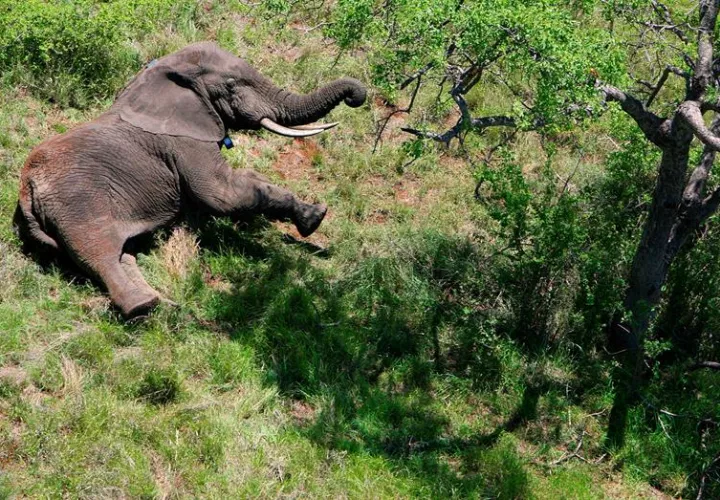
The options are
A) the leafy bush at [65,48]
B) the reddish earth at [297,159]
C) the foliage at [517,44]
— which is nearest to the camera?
the foliage at [517,44]

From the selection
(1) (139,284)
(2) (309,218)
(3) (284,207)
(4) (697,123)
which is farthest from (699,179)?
(1) (139,284)

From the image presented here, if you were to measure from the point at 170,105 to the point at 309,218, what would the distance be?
1465 mm

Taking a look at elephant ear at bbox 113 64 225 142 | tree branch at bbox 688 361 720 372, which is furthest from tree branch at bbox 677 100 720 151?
elephant ear at bbox 113 64 225 142

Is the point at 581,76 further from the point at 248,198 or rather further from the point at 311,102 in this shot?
the point at 248,198

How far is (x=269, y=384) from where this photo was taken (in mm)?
7992

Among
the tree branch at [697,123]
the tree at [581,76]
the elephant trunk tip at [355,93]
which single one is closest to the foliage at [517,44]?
the tree at [581,76]

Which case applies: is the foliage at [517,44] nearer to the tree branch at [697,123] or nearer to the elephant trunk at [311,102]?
the tree branch at [697,123]

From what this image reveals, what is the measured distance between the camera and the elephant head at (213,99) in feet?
30.0

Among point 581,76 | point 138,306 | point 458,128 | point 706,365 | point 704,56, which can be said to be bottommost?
point 138,306

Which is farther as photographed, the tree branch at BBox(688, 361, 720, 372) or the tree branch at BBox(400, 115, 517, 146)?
the tree branch at BBox(688, 361, 720, 372)

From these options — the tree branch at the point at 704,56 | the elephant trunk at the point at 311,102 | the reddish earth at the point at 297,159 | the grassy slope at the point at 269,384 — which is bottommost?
the grassy slope at the point at 269,384

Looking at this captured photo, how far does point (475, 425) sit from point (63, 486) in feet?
9.92

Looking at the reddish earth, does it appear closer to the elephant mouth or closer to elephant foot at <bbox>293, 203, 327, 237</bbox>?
the elephant mouth

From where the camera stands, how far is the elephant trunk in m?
9.28
